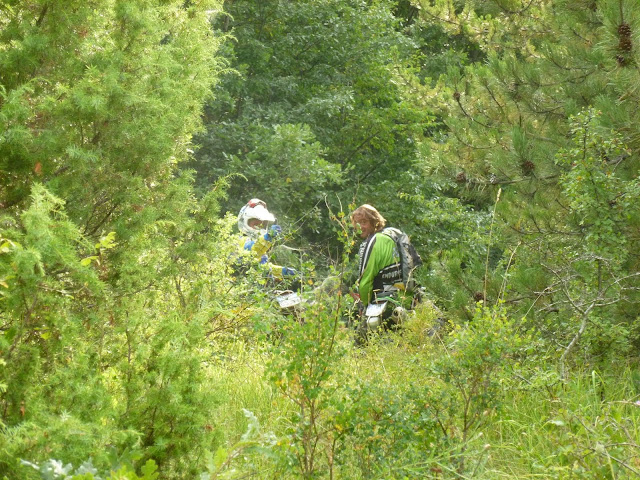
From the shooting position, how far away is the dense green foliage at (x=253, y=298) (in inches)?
106

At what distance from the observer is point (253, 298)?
361 centimetres

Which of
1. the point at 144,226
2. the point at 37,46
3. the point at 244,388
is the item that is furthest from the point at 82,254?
the point at 244,388

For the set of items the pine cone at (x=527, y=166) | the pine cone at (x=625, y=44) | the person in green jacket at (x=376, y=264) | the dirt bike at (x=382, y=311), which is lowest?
the dirt bike at (x=382, y=311)

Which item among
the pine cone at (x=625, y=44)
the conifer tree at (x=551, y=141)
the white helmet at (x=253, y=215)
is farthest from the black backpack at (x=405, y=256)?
the pine cone at (x=625, y=44)

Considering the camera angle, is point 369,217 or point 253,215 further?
point 253,215

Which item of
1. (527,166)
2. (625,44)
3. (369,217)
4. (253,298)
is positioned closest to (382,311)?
(369,217)

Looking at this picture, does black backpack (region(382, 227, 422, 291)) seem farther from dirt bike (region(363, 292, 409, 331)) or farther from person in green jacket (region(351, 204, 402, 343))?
dirt bike (region(363, 292, 409, 331))

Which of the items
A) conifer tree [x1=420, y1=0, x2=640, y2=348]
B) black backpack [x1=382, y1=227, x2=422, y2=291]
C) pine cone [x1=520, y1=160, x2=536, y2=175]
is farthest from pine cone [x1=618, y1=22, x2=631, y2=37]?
black backpack [x1=382, y1=227, x2=422, y2=291]

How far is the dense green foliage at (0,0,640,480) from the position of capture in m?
2.71

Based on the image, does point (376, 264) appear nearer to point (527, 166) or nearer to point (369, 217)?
point (369, 217)

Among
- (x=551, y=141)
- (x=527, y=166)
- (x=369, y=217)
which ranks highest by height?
(x=551, y=141)

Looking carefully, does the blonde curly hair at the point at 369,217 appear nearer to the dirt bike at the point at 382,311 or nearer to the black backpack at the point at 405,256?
the black backpack at the point at 405,256

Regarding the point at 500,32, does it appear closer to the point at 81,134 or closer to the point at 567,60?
the point at 567,60

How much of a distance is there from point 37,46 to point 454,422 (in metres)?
2.37
